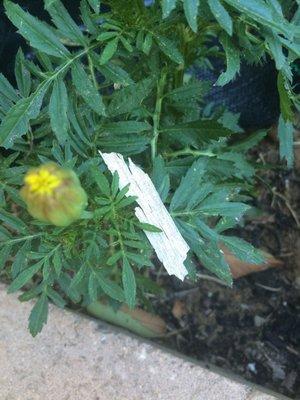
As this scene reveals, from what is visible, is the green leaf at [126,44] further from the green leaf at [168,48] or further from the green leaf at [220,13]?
the green leaf at [220,13]

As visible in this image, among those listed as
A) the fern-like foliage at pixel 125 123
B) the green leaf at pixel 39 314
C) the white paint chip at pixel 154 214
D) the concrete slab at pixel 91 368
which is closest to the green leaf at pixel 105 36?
the fern-like foliage at pixel 125 123

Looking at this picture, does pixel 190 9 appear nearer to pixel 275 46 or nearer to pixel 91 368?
pixel 275 46

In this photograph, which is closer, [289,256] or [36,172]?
[36,172]

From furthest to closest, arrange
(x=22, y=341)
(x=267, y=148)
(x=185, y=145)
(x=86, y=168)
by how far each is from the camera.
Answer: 1. (x=267, y=148)
2. (x=22, y=341)
3. (x=185, y=145)
4. (x=86, y=168)

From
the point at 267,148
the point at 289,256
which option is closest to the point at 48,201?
the point at 289,256

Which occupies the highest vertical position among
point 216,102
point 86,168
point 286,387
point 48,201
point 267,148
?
point 48,201

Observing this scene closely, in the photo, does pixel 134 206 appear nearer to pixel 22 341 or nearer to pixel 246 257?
pixel 246 257

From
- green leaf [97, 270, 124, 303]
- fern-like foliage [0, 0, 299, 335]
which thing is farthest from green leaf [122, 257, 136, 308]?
green leaf [97, 270, 124, 303]
